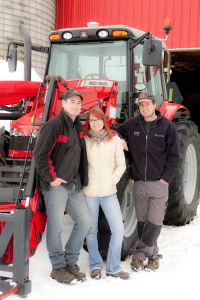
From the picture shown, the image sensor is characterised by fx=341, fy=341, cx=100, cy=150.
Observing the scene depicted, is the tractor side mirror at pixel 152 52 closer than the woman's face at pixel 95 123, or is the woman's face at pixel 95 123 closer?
the woman's face at pixel 95 123

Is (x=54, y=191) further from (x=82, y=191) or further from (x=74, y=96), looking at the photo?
(x=74, y=96)

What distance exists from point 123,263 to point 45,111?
175 centimetres

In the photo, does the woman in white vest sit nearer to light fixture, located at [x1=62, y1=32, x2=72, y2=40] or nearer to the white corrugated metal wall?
light fixture, located at [x1=62, y1=32, x2=72, y2=40]

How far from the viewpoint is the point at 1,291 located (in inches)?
107

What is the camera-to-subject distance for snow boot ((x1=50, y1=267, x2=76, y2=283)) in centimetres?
295

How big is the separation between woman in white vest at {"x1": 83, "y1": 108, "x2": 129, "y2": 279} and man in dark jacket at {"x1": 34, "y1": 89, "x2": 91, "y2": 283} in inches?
3.6

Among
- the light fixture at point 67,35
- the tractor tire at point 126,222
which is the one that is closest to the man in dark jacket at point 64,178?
the tractor tire at point 126,222

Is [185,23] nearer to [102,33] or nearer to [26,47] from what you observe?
[102,33]

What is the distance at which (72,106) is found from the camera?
9.64 ft

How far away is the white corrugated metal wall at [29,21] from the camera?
951 centimetres

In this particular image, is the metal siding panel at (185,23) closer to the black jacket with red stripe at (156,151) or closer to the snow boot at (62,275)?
the black jacket with red stripe at (156,151)

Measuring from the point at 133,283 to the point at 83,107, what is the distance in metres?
1.81

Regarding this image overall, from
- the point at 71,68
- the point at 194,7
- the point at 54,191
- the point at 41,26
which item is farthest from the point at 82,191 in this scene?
the point at 41,26

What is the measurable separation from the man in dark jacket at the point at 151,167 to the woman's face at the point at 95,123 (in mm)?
393
